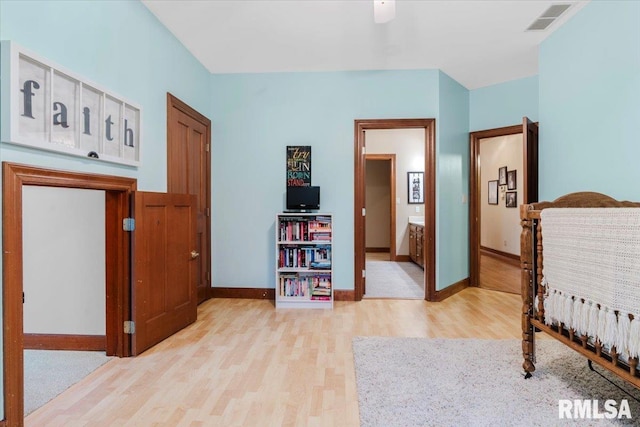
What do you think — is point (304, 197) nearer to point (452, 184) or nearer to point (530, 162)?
point (452, 184)

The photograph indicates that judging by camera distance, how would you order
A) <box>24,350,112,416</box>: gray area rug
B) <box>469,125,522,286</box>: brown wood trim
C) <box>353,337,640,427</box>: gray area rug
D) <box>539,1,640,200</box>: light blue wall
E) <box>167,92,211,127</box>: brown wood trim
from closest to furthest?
<box>353,337,640,427</box>: gray area rug → <box>24,350,112,416</box>: gray area rug → <box>539,1,640,200</box>: light blue wall → <box>167,92,211,127</box>: brown wood trim → <box>469,125,522,286</box>: brown wood trim

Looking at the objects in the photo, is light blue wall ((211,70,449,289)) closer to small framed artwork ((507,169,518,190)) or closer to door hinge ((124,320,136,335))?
door hinge ((124,320,136,335))

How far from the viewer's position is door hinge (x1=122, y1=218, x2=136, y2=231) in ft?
7.79

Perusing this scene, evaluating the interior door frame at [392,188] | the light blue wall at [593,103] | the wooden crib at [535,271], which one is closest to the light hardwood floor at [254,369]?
the wooden crib at [535,271]

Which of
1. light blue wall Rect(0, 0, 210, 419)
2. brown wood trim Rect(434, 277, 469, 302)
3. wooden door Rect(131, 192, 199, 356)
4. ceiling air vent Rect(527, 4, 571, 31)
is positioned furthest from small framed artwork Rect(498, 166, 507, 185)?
wooden door Rect(131, 192, 199, 356)

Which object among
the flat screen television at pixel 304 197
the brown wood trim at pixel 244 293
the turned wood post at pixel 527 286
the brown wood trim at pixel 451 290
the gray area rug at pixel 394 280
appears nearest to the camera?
the turned wood post at pixel 527 286

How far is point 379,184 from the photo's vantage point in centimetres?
783

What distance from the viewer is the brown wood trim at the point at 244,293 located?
3.93 m

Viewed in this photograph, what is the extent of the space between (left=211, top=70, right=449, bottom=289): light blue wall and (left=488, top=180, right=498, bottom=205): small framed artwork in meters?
3.85

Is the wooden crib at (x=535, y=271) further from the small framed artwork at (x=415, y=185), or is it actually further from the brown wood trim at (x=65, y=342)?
the small framed artwork at (x=415, y=185)

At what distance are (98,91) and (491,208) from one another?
283 inches

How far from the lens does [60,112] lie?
1781 millimetres

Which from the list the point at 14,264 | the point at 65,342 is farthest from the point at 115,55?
the point at 65,342

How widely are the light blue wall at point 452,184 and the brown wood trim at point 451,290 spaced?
50mm
